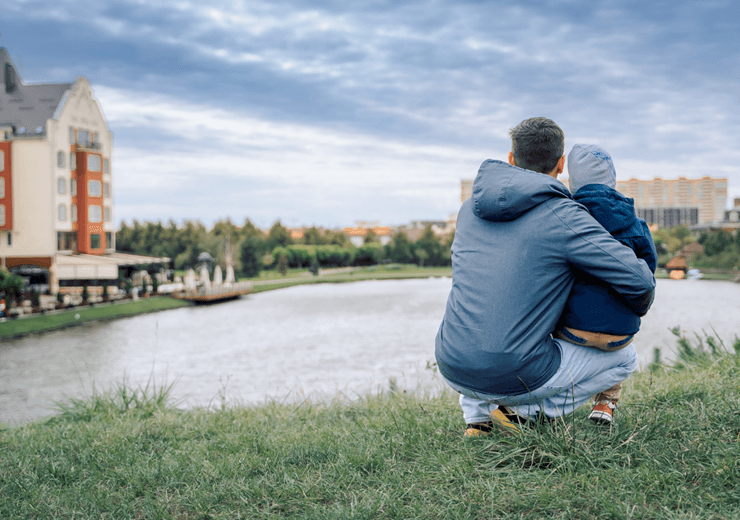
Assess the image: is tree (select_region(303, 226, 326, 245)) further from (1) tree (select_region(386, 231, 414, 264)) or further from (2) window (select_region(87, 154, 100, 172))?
(2) window (select_region(87, 154, 100, 172))

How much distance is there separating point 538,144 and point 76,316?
79.0 feet

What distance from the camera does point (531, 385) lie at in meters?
1.80

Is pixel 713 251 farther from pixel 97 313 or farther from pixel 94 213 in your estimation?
pixel 97 313

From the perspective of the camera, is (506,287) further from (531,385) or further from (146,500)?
(146,500)

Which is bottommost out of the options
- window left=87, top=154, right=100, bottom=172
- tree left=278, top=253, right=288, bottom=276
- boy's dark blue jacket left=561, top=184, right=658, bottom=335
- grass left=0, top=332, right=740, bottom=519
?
tree left=278, top=253, right=288, bottom=276

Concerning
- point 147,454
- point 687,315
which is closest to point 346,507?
point 147,454

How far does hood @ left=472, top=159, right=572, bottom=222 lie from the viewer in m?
1.69

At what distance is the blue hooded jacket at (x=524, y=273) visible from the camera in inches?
65.9

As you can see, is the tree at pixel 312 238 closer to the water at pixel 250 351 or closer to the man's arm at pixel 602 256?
the water at pixel 250 351

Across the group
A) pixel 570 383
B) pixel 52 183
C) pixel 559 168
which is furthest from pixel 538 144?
pixel 52 183

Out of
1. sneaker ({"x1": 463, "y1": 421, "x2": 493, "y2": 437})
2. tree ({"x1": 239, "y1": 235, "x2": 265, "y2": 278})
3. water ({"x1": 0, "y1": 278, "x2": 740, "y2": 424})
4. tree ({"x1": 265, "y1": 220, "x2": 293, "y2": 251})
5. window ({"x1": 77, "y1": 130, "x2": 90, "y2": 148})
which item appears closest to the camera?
sneaker ({"x1": 463, "y1": 421, "x2": 493, "y2": 437})

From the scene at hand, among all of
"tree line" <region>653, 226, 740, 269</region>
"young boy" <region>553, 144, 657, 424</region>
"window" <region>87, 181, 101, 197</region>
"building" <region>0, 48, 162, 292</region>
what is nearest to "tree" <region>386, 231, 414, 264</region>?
"tree line" <region>653, 226, 740, 269</region>

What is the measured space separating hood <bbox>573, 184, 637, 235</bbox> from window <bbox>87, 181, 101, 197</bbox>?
30407mm

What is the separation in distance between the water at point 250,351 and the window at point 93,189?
280 inches
